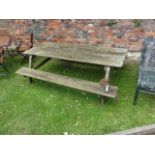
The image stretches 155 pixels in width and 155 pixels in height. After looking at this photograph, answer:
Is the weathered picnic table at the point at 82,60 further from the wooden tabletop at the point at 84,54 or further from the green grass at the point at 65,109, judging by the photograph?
the green grass at the point at 65,109

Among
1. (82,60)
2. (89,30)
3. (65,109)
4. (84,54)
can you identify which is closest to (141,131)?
(65,109)

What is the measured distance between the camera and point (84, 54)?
431 cm

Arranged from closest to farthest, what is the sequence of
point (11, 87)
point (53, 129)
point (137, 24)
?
point (53, 129)
point (11, 87)
point (137, 24)

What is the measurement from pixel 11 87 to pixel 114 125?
2.23 meters

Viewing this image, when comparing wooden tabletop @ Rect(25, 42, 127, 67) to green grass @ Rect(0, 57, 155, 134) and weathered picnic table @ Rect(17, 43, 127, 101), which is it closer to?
weathered picnic table @ Rect(17, 43, 127, 101)

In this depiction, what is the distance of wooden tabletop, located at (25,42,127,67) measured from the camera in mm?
3938

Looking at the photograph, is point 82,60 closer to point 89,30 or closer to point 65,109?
point 65,109

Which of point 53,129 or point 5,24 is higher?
point 5,24

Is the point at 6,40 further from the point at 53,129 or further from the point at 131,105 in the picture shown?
the point at 131,105

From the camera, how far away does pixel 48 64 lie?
219 inches

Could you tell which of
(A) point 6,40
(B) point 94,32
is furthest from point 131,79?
(A) point 6,40

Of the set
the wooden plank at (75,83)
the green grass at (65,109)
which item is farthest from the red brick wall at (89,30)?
the wooden plank at (75,83)

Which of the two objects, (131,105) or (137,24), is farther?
(137,24)

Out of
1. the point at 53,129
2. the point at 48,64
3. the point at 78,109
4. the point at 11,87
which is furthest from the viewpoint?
the point at 48,64
